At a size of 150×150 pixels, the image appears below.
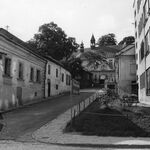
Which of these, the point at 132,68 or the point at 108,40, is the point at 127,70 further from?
the point at 108,40

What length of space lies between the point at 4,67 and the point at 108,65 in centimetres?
6071

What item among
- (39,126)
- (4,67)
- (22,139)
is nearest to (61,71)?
(4,67)

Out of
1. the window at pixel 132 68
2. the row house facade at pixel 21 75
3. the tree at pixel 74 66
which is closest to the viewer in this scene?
the row house facade at pixel 21 75

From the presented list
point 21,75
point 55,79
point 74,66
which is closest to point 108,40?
point 74,66

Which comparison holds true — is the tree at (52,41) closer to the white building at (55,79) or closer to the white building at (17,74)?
the white building at (55,79)

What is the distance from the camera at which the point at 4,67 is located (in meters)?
23.1

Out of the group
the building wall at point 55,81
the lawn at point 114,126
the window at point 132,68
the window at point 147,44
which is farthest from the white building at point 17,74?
the window at point 132,68

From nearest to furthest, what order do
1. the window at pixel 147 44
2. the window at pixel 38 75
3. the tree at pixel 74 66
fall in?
1. the window at pixel 147 44
2. the window at pixel 38 75
3. the tree at pixel 74 66

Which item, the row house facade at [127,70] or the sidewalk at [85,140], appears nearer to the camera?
the sidewalk at [85,140]

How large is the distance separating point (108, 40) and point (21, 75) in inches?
2956

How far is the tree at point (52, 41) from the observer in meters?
57.9

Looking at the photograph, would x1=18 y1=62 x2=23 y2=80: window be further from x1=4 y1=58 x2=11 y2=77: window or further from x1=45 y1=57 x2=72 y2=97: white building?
x1=45 y1=57 x2=72 y2=97: white building

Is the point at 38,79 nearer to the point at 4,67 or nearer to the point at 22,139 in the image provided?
the point at 4,67

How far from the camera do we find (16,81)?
83.1 feet
